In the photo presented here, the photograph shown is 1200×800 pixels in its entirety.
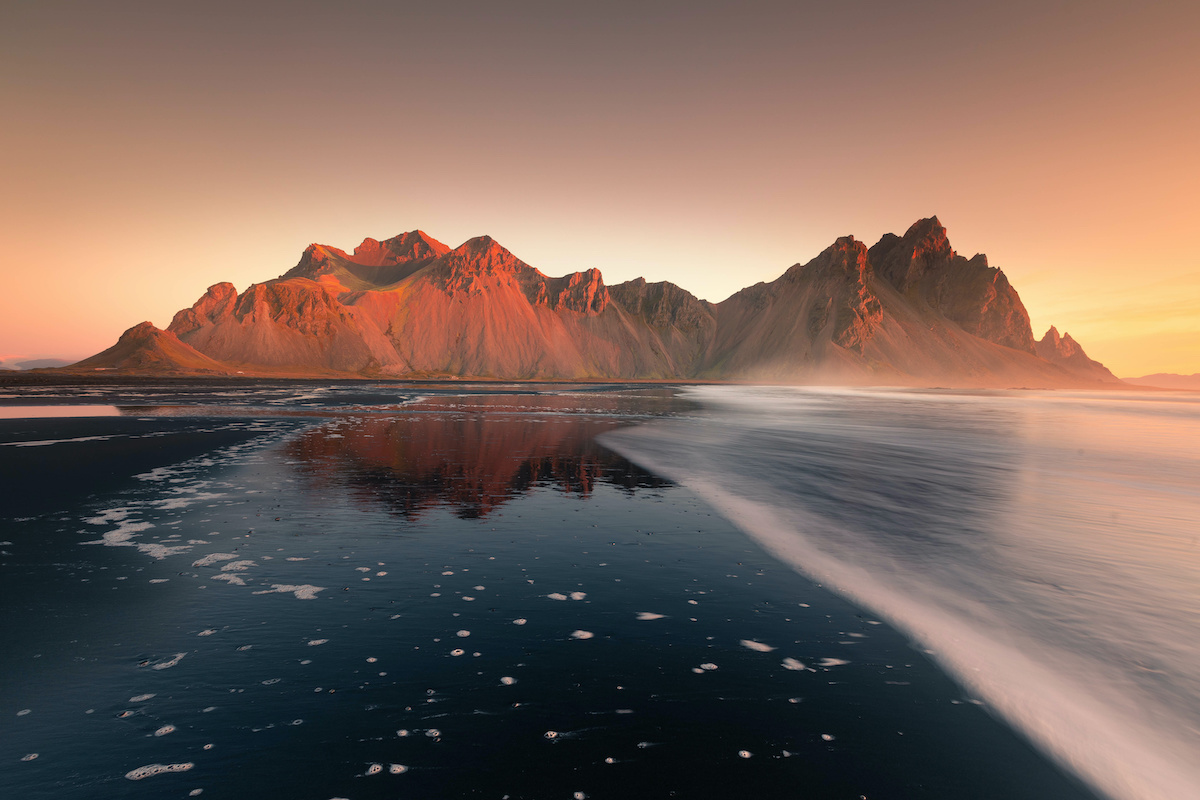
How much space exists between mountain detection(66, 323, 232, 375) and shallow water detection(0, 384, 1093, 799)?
657 feet

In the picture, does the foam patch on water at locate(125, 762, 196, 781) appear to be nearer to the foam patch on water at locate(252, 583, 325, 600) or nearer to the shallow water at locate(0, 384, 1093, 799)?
the shallow water at locate(0, 384, 1093, 799)

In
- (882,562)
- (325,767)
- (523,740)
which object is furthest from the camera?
(882,562)

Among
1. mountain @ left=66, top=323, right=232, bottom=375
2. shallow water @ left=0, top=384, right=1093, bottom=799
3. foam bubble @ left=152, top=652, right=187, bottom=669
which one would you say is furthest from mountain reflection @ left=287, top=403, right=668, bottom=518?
mountain @ left=66, top=323, right=232, bottom=375

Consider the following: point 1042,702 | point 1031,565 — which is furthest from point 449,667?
point 1031,565

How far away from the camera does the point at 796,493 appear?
747 inches

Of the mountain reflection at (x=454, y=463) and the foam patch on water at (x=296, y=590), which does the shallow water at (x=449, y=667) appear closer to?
the foam patch on water at (x=296, y=590)

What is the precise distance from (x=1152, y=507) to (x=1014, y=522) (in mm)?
6172

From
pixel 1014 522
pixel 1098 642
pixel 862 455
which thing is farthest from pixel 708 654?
pixel 862 455

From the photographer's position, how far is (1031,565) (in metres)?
11.8

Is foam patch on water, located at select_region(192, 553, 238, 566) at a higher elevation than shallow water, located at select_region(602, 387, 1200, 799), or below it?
higher

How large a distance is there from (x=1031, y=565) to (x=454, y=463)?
60.7 feet

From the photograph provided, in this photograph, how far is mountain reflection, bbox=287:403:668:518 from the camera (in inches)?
697

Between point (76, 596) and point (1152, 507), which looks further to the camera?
point (1152, 507)

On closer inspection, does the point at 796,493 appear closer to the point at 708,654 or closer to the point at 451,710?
the point at 708,654
